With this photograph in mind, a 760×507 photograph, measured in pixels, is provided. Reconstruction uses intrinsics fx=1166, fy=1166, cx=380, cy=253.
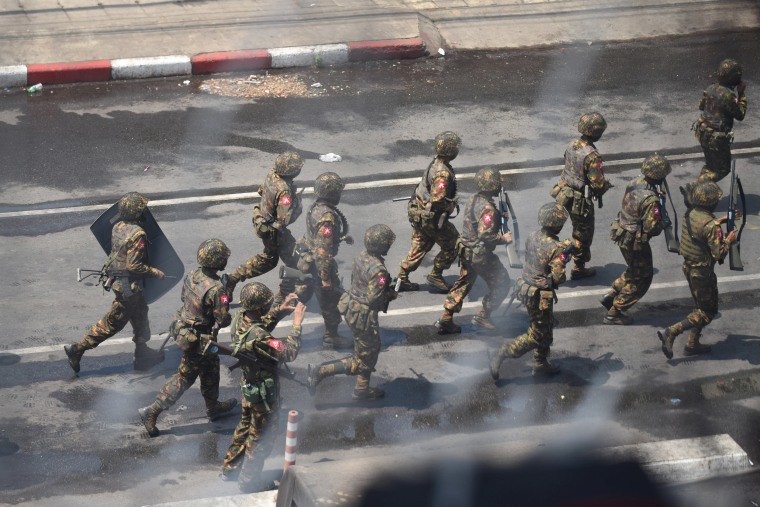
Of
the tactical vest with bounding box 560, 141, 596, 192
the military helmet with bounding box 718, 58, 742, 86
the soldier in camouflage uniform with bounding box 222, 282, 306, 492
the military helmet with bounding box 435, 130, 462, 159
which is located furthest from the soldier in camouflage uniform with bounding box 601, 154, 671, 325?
the soldier in camouflage uniform with bounding box 222, 282, 306, 492

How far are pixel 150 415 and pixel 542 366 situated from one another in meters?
3.35

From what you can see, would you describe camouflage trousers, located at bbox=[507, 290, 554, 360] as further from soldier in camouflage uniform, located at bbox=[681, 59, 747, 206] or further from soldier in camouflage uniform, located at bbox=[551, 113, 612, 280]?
soldier in camouflage uniform, located at bbox=[681, 59, 747, 206]

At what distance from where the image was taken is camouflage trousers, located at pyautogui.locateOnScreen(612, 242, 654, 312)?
10.6 meters

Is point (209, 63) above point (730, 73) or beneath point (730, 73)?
above

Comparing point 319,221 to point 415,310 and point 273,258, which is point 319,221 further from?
point 415,310

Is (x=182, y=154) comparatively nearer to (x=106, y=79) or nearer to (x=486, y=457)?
(x=106, y=79)

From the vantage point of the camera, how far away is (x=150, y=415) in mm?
9109

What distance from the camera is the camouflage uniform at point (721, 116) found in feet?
41.4

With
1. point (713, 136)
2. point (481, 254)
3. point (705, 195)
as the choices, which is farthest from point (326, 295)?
point (713, 136)

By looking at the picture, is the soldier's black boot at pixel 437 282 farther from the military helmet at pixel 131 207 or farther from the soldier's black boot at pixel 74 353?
the soldier's black boot at pixel 74 353

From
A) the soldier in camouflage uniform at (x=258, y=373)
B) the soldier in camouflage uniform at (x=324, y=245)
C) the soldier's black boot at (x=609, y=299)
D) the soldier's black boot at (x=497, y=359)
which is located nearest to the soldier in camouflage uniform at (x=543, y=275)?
the soldier's black boot at (x=497, y=359)

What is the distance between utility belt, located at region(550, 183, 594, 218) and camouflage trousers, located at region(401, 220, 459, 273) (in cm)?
111

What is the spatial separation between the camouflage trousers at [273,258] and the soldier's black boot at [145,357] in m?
1.29

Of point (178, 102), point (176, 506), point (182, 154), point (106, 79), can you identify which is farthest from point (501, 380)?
point (106, 79)
